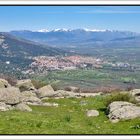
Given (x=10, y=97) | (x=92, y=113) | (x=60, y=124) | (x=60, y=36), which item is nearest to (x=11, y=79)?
(x=10, y=97)

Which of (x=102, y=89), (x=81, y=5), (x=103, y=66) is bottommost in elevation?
(x=102, y=89)

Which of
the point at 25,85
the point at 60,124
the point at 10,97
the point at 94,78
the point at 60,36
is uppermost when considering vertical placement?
the point at 60,36

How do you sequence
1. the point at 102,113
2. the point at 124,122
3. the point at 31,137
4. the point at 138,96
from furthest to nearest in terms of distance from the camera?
1. the point at 138,96
2. the point at 102,113
3. the point at 124,122
4. the point at 31,137

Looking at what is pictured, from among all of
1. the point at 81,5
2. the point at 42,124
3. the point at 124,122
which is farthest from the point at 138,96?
the point at 81,5

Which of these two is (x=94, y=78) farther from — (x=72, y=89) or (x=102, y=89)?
(x=72, y=89)

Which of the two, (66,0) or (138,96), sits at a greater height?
(66,0)

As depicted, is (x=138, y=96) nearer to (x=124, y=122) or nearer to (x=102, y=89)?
(x=124, y=122)

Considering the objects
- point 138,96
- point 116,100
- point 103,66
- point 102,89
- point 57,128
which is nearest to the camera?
point 57,128

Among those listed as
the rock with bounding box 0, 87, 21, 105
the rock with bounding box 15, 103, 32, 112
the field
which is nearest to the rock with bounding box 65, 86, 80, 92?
the field

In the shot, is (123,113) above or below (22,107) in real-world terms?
above
